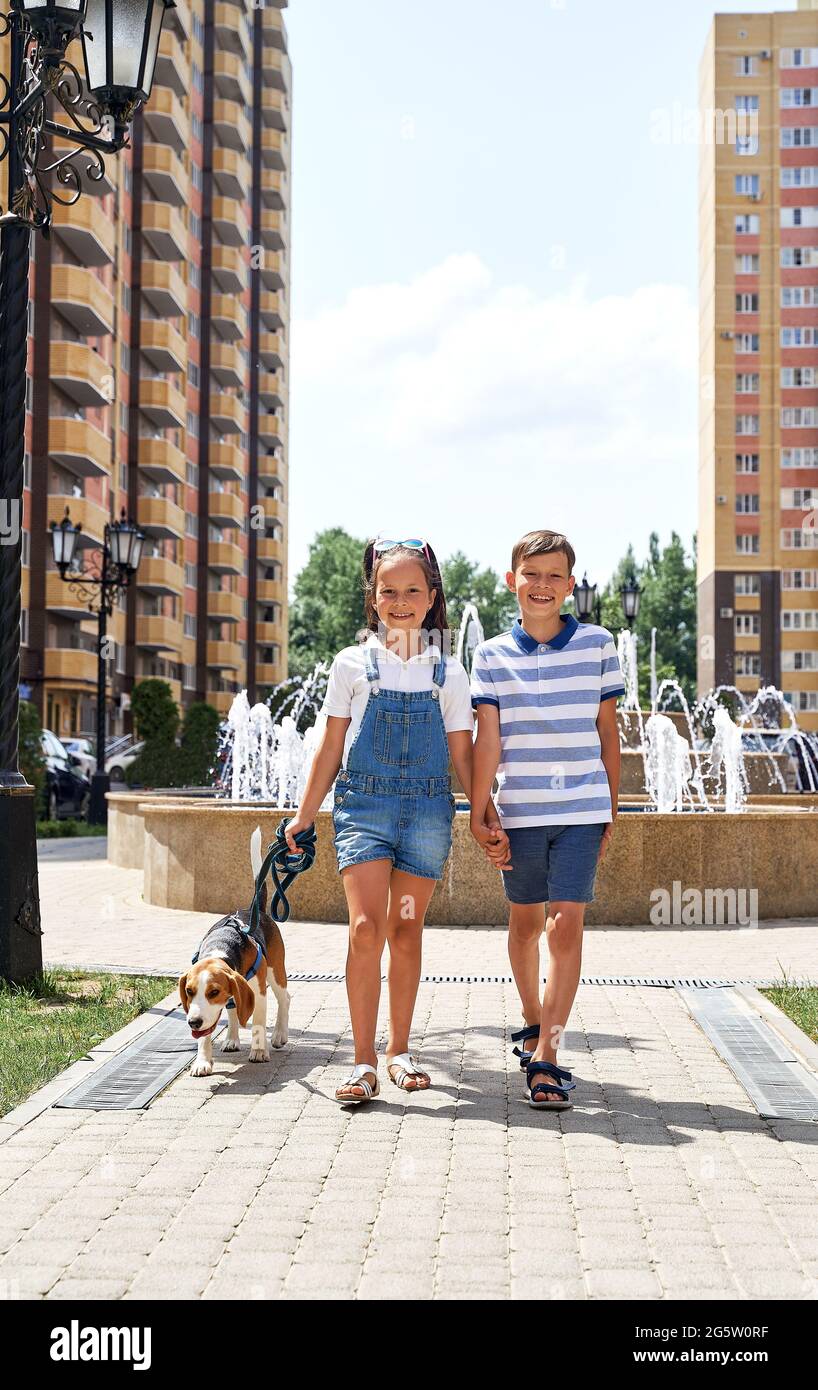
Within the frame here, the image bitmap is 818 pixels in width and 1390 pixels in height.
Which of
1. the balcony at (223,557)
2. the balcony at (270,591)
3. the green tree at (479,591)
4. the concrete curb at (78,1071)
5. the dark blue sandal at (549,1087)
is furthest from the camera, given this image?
the green tree at (479,591)

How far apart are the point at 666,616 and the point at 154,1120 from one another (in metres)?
101

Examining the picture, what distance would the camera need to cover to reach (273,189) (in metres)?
79.6

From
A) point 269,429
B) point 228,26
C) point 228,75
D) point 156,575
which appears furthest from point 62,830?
point 269,429

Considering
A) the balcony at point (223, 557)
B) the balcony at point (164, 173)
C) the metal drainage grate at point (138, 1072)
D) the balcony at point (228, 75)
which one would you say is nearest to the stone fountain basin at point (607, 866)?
the metal drainage grate at point (138, 1072)

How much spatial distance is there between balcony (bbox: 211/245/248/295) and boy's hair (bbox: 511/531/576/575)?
6629 cm

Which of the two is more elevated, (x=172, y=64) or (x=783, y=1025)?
(x=172, y=64)

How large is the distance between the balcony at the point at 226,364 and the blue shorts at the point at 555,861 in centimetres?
6546

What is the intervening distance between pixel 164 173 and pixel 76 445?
16936mm

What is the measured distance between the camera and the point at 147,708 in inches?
1703

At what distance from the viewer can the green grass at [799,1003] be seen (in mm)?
6703

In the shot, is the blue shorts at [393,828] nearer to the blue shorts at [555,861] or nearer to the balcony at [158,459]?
the blue shorts at [555,861]

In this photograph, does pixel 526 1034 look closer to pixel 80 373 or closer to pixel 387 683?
pixel 387 683
